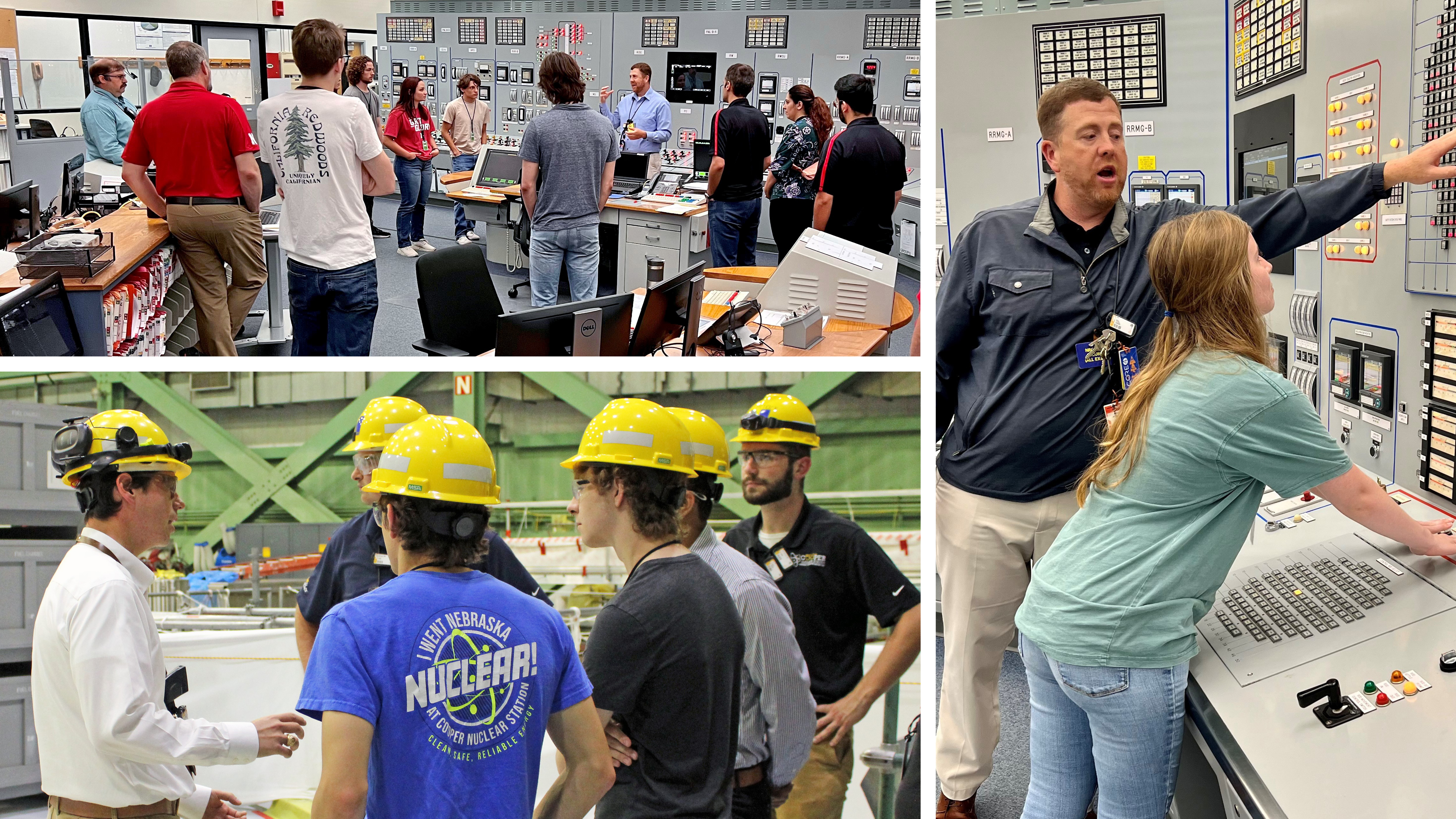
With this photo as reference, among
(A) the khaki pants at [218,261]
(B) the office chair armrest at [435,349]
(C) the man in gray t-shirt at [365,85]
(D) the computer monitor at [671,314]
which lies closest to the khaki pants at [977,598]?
(D) the computer monitor at [671,314]

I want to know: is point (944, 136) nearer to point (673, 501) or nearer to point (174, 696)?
point (673, 501)

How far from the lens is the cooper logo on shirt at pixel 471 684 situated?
4.84ft

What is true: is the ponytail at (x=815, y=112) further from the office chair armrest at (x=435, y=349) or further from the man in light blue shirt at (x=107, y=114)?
the man in light blue shirt at (x=107, y=114)

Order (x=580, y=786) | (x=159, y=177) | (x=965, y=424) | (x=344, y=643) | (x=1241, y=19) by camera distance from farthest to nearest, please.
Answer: (x=159, y=177) < (x=1241, y=19) < (x=965, y=424) < (x=580, y=786) < (x=344, y=643)

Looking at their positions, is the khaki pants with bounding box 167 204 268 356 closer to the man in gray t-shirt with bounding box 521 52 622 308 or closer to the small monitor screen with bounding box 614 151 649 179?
the man in gray t-shirt with bounding box 521 52 622 308

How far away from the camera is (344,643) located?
4.88 feet

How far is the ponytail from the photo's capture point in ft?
22.2

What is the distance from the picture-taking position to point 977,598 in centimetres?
244

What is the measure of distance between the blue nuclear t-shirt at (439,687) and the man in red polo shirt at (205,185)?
12.1 feet

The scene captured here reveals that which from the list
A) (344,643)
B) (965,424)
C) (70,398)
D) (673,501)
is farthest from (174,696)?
(965,424)

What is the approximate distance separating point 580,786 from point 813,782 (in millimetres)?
349

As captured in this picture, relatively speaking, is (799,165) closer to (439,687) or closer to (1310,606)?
(1310,606)

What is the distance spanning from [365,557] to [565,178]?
375 cm

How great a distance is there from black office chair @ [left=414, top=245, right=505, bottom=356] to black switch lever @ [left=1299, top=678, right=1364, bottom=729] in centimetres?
292
